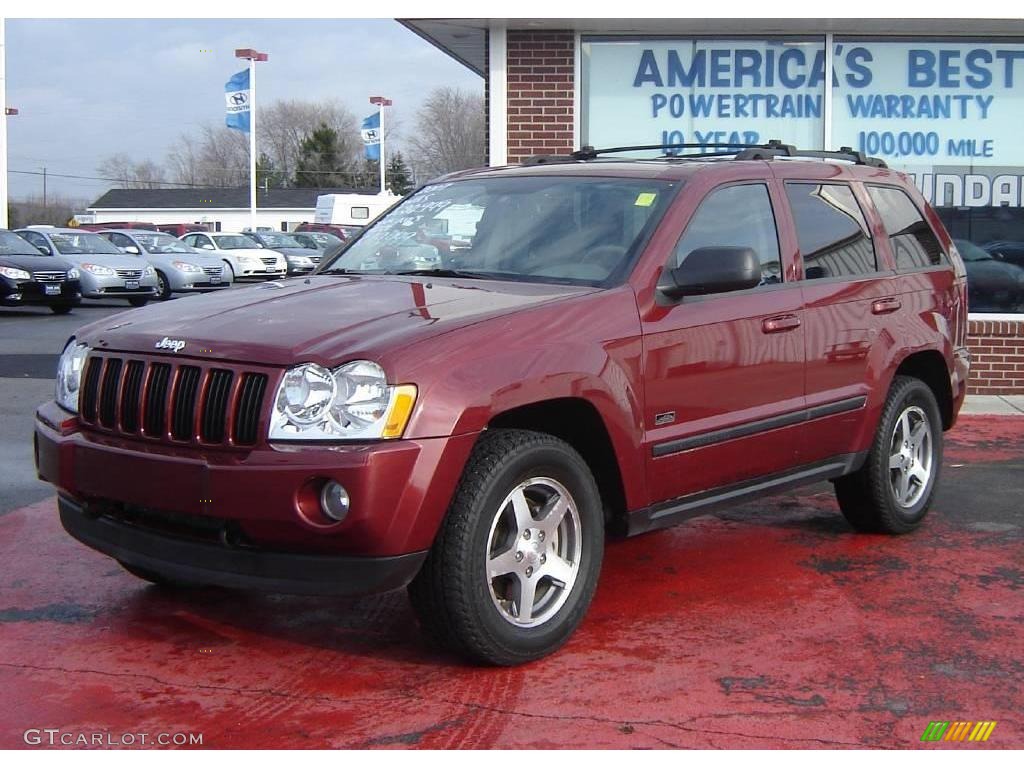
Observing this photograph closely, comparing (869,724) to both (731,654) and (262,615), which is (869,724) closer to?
(731,654)

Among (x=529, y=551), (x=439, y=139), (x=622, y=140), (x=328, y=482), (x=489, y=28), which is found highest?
(x=439, y=139)

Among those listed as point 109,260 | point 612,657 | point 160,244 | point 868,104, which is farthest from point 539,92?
point 160,244

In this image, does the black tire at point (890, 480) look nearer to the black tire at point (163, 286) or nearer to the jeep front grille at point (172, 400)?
the jeep front grille at point (172, 400)

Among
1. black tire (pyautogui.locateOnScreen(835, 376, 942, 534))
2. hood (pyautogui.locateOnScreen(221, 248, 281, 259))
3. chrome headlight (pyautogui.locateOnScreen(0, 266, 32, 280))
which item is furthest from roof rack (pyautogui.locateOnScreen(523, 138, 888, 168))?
hood (pyautogui.locateOnScreen(221, 248, 281, 259))

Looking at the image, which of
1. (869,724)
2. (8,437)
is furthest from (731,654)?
(8,437)

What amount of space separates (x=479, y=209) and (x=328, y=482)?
1974 mm

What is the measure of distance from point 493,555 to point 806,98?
337 inches

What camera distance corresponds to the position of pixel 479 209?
5.53 m

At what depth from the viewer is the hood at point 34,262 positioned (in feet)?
68.9

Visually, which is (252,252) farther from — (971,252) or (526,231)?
(526,231)

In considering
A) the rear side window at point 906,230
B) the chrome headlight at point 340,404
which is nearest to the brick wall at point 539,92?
the rear side window at point 906,230

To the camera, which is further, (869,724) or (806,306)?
(806,306)

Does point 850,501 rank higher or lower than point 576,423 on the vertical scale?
lower

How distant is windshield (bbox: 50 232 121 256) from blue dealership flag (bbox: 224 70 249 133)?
27.3 metres
